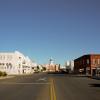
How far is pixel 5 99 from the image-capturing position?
19203mm

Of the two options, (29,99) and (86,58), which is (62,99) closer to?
(29,99)

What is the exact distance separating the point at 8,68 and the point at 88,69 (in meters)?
37.0

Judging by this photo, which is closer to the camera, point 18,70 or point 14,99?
point 14,99

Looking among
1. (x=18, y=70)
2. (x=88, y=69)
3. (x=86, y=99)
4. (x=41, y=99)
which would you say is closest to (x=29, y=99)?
(x=41, y=99)

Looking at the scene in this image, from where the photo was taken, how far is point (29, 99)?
760 inches

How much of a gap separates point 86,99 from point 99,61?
10550cm

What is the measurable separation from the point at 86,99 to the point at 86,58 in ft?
360

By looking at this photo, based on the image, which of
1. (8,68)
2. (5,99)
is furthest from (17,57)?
(5,99)

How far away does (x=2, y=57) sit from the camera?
134m

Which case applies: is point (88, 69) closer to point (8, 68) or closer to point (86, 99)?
point (8, 68)

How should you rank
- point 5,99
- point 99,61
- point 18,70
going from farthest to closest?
point 18,70
point 99,61
point 5,99

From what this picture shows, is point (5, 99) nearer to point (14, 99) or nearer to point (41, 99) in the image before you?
point (14, 99)

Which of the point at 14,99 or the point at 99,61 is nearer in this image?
the point at 14,99

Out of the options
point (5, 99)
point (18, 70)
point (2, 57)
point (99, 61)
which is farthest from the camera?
point (18, 70)
